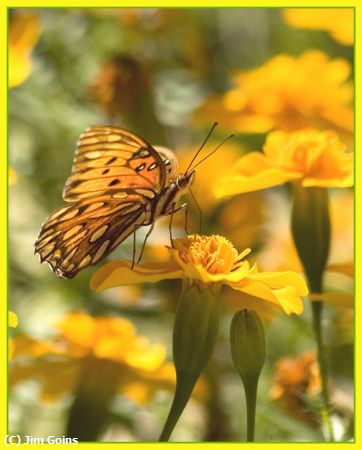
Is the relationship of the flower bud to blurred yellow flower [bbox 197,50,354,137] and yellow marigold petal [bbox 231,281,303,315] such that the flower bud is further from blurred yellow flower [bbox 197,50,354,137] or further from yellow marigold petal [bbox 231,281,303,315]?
blurred yellow flower [bbox 197,50,354,137]

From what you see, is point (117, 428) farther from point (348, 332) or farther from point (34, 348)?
point (348, 332)

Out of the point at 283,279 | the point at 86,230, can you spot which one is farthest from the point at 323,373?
the point at 86,230

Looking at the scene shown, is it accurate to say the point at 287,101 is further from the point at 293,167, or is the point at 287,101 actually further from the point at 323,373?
the point at 323,373

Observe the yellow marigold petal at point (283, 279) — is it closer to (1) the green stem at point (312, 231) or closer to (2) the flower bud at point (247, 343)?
(2) the flower bud at point (247, 343)

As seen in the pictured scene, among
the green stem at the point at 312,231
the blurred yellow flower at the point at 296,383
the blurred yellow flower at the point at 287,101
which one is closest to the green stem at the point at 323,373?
the green stem at the point at 312,231

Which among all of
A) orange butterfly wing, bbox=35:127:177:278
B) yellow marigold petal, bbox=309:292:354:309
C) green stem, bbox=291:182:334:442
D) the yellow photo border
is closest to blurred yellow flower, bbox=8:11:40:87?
the yellow photo border

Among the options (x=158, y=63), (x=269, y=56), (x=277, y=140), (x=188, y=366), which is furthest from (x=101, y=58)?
(x=188, y=366)
